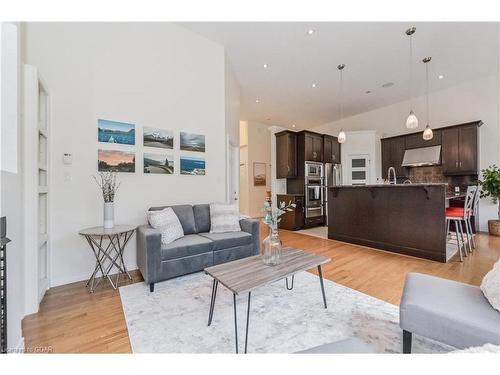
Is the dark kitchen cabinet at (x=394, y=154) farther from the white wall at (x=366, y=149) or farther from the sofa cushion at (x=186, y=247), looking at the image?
the sofa cushion at (x=186, y=247)

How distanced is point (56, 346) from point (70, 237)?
1403 mm

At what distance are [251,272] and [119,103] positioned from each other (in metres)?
2.80

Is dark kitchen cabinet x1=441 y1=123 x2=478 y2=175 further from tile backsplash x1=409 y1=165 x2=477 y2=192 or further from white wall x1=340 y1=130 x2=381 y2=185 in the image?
white wall x1=340 y1=130 x2=381 y2=185

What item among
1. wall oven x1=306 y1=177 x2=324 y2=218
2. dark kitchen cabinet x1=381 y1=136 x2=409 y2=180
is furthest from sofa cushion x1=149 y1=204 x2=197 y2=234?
dark kitchen cabinet x1=381 y1=136 x2=409 y2=180

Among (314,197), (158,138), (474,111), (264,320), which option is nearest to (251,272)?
(264,320)

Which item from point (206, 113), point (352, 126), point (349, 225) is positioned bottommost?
point (349, 225)

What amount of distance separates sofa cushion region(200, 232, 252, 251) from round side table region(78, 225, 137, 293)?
960mm

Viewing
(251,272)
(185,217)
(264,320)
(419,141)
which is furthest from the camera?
(419,141)

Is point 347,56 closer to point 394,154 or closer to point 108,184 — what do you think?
point 394,154

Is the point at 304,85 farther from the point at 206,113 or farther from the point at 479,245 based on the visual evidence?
the point at 479,245

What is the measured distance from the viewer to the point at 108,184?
281cm

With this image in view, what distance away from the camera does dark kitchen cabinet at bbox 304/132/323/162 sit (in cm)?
619

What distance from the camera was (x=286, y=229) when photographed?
5965 mm
